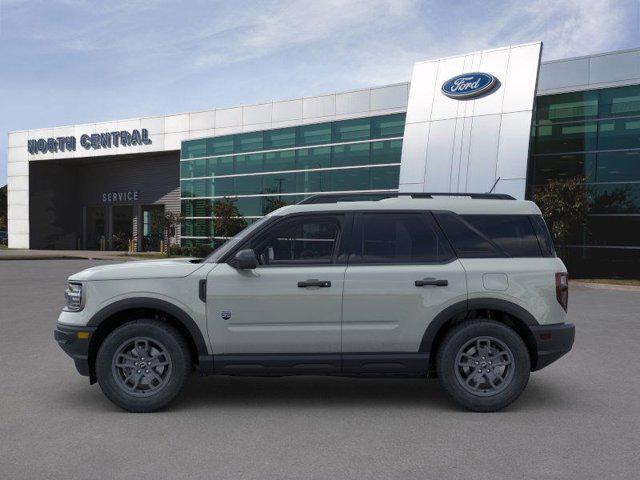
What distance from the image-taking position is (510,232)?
19.2 ft

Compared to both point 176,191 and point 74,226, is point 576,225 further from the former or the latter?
point 74,226

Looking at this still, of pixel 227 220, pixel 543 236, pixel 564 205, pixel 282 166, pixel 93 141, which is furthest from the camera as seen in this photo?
pixel 93 141

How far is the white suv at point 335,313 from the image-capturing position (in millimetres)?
5613

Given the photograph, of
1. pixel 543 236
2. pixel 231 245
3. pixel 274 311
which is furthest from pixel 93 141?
pixel 543 236

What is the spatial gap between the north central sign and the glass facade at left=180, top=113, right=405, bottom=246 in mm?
4807

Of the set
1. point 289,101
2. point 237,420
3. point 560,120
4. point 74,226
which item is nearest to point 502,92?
point 560,120

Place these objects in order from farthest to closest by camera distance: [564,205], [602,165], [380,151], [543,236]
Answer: [380,151], [602,165], [564,205], [543,236]

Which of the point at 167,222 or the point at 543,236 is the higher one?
the point at 543,236

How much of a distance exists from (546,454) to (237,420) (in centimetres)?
239

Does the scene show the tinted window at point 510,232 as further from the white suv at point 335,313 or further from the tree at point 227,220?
the tree at point 227,220

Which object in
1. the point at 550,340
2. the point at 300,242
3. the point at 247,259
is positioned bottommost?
the point at 550,340

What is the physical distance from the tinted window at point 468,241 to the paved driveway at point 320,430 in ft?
4.51

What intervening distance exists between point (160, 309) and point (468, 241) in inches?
108

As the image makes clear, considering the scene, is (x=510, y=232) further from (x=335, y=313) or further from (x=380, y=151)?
(x=380, y=151)
